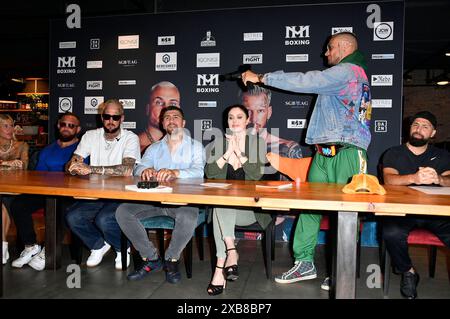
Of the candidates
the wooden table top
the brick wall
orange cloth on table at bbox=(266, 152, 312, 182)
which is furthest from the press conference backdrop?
the brick wall

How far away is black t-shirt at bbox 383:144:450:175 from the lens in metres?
2.62

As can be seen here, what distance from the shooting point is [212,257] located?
3.33 meters

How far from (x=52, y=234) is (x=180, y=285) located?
1.09 m

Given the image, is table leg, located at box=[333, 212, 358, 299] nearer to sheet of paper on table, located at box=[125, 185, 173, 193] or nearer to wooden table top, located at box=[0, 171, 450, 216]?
wooden table top, located at box=[0, 171, 450, 216]

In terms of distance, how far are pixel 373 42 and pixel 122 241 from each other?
3.26 m

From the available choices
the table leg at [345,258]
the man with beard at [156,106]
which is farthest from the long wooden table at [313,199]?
the man with beard at [156,106]

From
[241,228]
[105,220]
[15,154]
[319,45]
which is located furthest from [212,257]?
[319,45]

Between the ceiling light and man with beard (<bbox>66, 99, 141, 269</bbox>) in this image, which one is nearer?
man with beard (<bbox>66, 99, 141, 269</bbox>)

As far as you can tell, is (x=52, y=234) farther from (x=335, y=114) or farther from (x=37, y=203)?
(x=335, y=114)

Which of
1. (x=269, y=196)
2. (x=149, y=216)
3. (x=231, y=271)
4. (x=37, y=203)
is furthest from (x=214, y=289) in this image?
(x=37, y=203)

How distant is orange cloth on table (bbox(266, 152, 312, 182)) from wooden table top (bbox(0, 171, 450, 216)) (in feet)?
3.52

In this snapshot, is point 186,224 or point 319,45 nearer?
point 186,224

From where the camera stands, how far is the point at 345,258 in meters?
1.70
